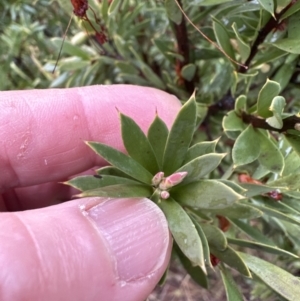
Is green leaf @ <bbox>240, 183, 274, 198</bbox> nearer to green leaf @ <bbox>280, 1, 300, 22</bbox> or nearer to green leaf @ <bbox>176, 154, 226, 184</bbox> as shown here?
green leaf @ <bbox>176, 154, 226, 184</bbox>

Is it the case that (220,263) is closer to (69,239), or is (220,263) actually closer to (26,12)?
(69,239)

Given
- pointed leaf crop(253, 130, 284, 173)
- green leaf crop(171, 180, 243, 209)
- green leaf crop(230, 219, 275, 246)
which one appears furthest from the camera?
green leaf crop(230, 219, 275, 246)

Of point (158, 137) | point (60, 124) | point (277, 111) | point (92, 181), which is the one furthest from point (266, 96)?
point (60, 124)

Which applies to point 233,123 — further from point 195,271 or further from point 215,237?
point 195,271

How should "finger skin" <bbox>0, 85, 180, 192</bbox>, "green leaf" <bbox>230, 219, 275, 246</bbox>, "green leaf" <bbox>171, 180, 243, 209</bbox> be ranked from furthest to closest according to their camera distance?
"finger skin" <bbox>0, 85, 180, 192</bbox> → "green leaf" <bbox>230, 219, 275, 246</bbox> → "green leaf" <bbox>171, 180, 243, 209</bbox>

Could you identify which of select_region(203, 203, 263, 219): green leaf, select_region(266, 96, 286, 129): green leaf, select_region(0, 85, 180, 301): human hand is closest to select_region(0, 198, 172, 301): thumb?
select_region(0, 85, 180, 301): human hand

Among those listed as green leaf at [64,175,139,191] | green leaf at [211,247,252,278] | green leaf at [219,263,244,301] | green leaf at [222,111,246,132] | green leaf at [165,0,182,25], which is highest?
green leaf at [165,0,182,25]
